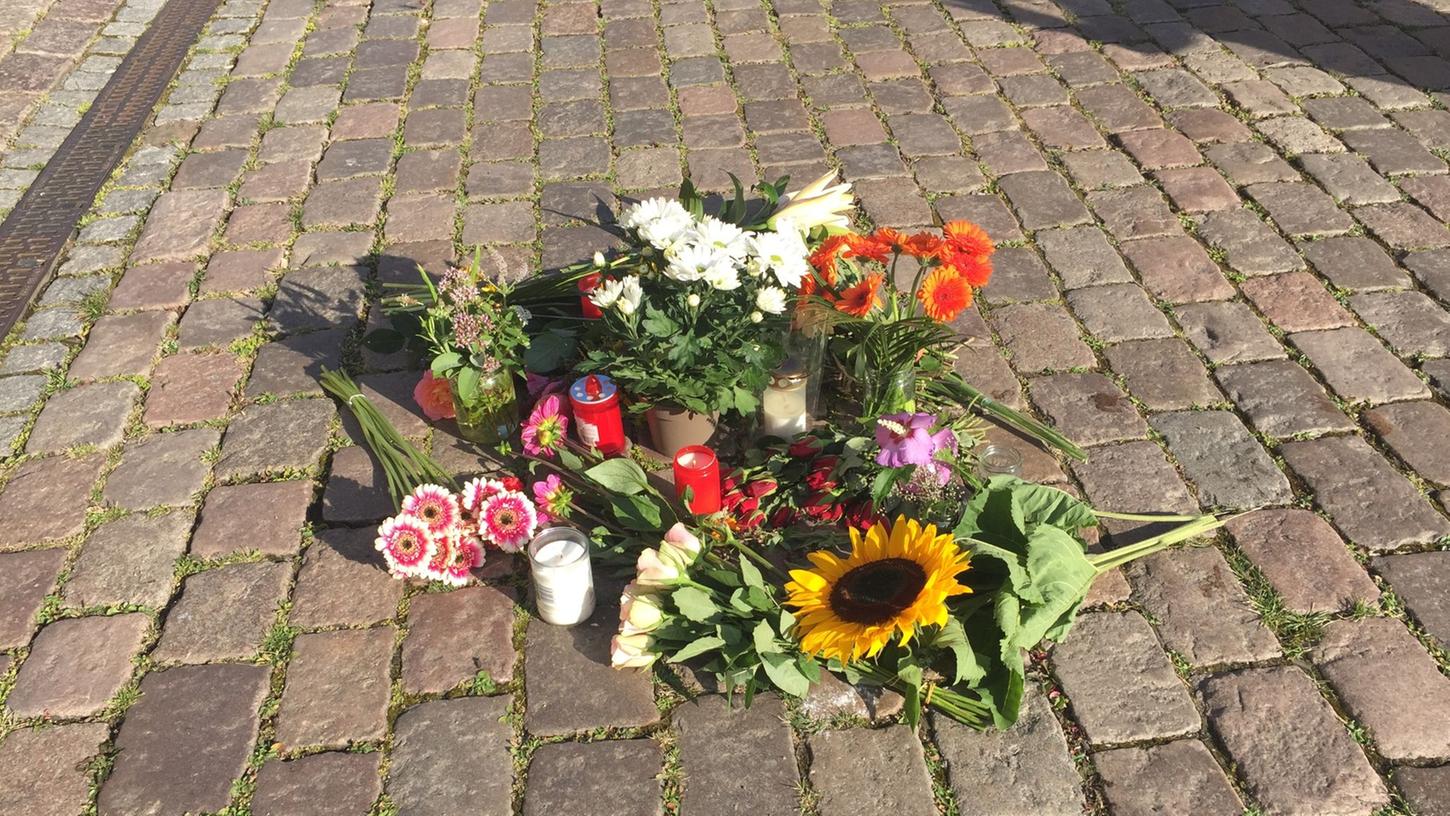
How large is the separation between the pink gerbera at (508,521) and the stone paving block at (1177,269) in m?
2.28

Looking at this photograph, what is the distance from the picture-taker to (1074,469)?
3.14 meters

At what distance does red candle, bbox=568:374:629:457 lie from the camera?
298 centimetres

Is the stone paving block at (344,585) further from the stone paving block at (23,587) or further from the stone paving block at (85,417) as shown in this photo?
the stone paving block at (85,417)

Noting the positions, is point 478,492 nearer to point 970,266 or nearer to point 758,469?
point 758,469

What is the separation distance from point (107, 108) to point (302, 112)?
2.92 feet

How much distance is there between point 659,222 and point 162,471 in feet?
5.27

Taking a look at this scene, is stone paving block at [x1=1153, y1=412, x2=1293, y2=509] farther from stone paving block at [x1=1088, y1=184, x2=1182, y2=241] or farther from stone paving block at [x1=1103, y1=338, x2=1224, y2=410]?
stone paving block at [x1=1088, y1=184, x2=1182, y2=241]

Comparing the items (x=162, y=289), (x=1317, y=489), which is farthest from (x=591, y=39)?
(x=1317, y=489)

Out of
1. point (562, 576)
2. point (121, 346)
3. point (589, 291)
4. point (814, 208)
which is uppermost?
point (814, 208)

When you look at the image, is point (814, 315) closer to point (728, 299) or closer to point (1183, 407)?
point (728, 299)

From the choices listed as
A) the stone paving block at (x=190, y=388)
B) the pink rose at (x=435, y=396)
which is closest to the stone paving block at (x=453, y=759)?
the pink rose at (x=435, y=396)

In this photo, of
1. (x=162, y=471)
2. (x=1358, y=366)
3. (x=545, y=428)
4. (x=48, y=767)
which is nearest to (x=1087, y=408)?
(x=1358, y=366)

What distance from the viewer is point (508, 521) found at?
108 inches

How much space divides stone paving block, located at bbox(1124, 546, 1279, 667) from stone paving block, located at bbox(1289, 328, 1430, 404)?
911 millimetres
